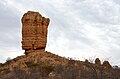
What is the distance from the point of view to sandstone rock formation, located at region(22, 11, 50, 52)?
65.3 m

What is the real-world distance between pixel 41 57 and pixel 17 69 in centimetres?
715

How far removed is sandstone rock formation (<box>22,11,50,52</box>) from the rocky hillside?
1.25 meters

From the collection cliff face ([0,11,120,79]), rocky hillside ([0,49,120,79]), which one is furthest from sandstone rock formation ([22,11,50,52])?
rocky hillside ([0,49,120,79])

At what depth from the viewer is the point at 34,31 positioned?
6606cm

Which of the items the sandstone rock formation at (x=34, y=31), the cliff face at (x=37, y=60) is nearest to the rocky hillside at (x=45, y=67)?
the cliff face at (x=37, y=60)

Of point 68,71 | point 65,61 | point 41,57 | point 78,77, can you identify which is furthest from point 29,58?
point 78,77

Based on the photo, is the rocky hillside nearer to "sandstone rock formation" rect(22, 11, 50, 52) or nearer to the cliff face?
the cliff face

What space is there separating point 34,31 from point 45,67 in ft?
26.3

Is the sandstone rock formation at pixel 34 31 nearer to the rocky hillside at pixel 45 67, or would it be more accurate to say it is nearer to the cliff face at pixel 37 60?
the cliff face at pixel 37 60

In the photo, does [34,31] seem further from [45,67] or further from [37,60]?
[45,67]

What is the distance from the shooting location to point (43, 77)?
56.0 meters

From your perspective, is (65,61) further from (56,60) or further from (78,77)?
(78,77)

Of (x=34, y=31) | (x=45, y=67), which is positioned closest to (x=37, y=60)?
(x=45, y=67)

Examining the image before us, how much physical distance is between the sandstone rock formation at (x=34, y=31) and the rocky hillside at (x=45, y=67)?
49.4 inches
